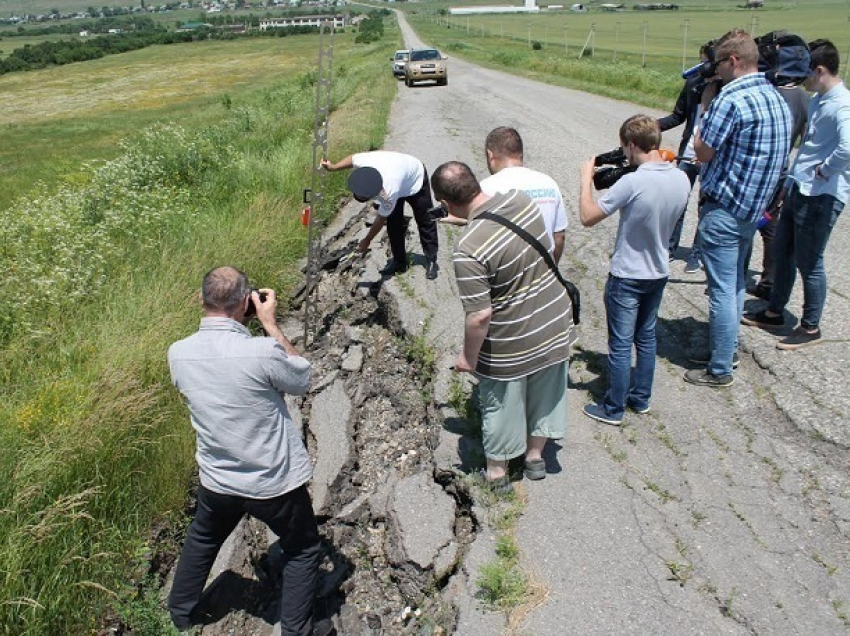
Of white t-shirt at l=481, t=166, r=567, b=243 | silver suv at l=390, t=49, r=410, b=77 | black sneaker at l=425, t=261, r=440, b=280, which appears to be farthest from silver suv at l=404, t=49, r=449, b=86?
white t-shirt at l=481, t=166, r=567, b=243

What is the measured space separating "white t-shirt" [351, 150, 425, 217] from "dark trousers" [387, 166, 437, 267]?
7.7 inches

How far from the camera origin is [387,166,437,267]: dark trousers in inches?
265

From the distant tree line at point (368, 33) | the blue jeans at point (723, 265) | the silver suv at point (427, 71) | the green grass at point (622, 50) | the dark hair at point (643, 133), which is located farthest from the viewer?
the distant tree line at point (368, 33)

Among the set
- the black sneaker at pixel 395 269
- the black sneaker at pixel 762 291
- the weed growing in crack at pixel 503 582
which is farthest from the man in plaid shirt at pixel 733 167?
the black sneaker at pixel 395 269

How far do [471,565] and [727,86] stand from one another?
3.12m

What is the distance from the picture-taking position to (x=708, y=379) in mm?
4852

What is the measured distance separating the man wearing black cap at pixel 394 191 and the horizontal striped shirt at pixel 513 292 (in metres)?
2.65

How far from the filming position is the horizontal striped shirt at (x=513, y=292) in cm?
329

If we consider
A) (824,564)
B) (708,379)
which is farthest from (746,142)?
(824,564)

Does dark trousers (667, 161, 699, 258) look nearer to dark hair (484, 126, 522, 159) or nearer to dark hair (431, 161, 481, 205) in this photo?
dark hair (484, 126, 522, 159)

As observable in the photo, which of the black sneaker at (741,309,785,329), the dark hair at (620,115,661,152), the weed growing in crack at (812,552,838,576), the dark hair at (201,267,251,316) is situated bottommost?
the weed growing in crack at (812,552,838,576)

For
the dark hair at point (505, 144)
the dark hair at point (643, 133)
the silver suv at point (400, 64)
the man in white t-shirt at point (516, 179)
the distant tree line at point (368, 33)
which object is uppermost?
the dark hair at point (643, 133)

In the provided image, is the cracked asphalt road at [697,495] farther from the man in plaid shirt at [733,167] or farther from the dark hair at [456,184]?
the dark hair at [456,184]

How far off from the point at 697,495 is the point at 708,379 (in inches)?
48.1
